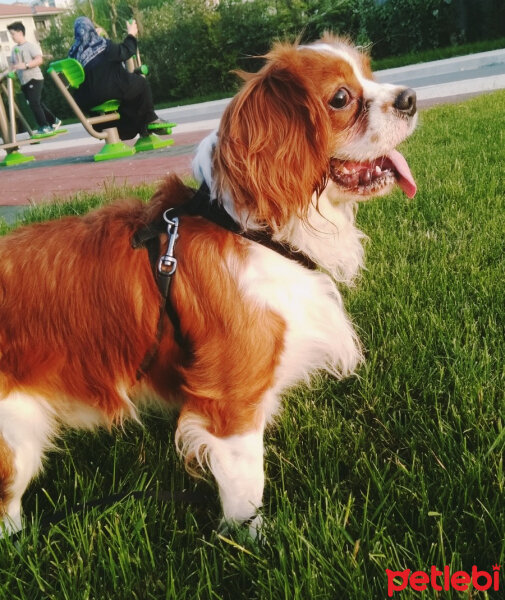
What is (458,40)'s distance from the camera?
69.2ft

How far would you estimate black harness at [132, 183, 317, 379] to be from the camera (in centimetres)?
184

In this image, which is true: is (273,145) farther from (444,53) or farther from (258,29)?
(258,29)

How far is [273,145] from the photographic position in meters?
1.86

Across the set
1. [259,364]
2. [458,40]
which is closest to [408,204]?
[259,364]

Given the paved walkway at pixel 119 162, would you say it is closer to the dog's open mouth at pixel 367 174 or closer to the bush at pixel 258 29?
the dog's open mouth at pixel 367 174

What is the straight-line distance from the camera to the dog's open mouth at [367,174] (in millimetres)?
2062

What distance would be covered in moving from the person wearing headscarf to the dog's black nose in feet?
26.2

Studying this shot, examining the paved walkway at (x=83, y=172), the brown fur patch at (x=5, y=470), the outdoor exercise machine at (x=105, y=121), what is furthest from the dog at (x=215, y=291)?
the outdoor exercise machine at (x=105, y=121)

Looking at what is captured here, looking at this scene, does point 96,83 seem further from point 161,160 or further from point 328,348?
point 328,348

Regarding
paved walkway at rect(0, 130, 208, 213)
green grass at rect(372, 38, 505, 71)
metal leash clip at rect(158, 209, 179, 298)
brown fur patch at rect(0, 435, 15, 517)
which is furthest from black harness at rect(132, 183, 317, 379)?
green grass at rect(372, 38, 505, 71)

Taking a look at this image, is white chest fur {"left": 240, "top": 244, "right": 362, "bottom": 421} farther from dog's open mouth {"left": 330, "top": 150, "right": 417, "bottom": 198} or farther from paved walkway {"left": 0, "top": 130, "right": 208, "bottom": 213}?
paved walkway {"left": 0, "top": 130, "right": 208, "bottom": 213}

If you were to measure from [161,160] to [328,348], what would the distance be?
22.6 ft

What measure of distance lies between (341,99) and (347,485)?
1425 millimetres

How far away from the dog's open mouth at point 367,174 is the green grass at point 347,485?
2.76 ft
